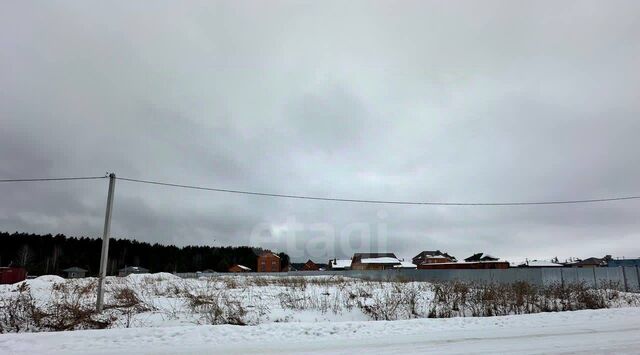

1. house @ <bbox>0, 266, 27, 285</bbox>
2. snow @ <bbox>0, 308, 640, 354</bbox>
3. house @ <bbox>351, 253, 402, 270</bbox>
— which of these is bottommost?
snow @ <bbox>0, 308, 640, 354</bbox>

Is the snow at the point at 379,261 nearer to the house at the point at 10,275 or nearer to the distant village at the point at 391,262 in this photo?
the distant village at the point at 391,262

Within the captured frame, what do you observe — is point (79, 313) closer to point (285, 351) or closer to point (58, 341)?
point (58, 341)

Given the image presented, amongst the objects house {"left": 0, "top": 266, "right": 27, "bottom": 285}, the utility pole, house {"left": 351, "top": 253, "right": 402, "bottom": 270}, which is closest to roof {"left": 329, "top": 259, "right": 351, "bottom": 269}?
house {"left": 351, "top": 253, "right": 402, "bottom": 270}

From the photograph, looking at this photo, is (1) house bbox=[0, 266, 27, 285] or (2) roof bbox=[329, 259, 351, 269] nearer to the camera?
(1) house bbox=[0, 266, 27, 285]

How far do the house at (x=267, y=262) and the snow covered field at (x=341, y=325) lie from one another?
8762 centimetres

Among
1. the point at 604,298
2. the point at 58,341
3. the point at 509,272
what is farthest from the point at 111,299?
the point at 509,272

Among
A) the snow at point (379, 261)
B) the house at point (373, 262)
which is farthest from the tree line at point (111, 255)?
the snow at point (379, 261)

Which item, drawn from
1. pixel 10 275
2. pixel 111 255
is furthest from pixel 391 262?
pixel 111 255

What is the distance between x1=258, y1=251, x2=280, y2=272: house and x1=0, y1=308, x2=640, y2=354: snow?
94675 millimetres

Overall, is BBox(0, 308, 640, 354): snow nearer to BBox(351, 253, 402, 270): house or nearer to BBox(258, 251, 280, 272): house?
BBox(351, 253, 402, 270): house

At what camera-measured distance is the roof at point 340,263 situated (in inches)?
4338

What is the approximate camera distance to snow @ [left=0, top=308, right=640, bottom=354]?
8594mm

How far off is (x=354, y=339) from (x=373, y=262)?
83.8 m

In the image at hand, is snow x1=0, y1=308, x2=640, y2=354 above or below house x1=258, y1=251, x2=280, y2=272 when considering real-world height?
below
